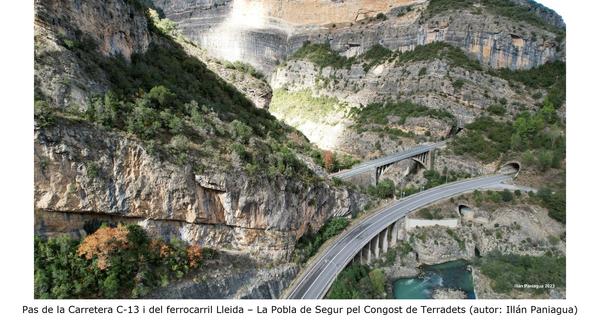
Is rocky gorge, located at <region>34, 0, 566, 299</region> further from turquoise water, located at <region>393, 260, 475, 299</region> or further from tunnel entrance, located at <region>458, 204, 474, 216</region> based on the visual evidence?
turquoise water, located at <region>393, 260, 475, 299</region>

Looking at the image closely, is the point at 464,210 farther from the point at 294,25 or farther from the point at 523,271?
the point at 294,25

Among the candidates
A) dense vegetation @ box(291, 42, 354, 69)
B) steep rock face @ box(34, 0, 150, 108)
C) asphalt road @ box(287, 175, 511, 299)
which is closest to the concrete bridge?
asphalt road @ box(287, 175, 511, 299)

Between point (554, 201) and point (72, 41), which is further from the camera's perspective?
point (554, 201)

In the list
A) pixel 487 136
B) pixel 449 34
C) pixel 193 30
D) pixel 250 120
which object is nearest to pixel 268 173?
pixel 250 120

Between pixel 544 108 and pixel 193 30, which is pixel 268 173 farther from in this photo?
pixel 193 30

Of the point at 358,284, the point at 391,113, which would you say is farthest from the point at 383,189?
the point at 391,113
